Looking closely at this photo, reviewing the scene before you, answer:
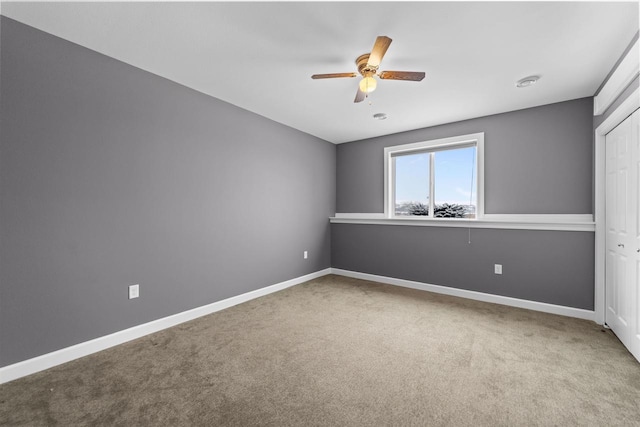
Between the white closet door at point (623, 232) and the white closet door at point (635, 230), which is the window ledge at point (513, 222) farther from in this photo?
the white closet door at point (635, 230)

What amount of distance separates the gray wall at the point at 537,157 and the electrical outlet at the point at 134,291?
160 inches

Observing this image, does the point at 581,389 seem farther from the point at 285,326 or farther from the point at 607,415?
the point at 285,326

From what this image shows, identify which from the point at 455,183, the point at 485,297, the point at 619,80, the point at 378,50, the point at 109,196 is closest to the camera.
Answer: the point at 378,50

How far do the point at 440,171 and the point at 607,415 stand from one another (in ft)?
10.1

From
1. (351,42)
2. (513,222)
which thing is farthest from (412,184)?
(351,42)

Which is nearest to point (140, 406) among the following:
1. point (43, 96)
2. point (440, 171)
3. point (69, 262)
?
point (69, 262)

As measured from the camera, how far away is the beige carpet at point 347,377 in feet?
4.98

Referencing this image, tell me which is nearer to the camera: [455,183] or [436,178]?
[455,183]

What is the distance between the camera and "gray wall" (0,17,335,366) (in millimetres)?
1874

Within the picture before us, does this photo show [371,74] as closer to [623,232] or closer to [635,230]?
[635,230]

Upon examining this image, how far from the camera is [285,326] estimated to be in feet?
8.86

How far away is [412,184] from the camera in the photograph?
14.2ft

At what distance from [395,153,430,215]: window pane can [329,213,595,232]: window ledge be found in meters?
0.31

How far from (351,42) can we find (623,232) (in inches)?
108
